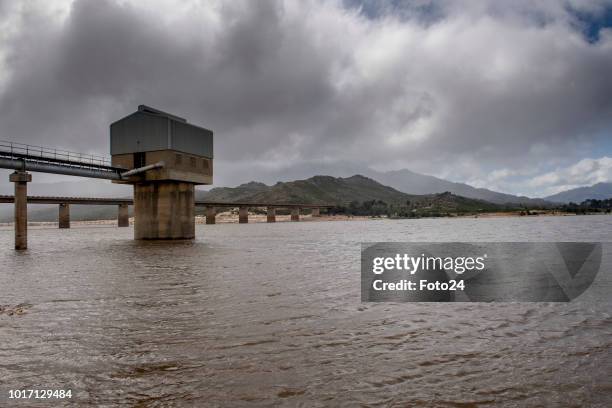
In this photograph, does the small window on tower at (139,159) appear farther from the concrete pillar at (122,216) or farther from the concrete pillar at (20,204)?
the concrete pillar at (122,216)

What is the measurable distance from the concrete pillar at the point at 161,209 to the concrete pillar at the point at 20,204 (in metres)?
15.7

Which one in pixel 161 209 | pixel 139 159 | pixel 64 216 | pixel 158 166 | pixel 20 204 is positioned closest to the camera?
pixel 20 204

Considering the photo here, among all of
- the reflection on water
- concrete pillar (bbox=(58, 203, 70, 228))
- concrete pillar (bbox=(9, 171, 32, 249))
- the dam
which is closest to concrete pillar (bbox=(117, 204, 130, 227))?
concrete pillar (bbox=(58, 203, 70, 228))

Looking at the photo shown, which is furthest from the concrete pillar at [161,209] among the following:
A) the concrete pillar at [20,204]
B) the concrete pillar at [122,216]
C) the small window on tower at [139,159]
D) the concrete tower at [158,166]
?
the concrete pillar at [122,216]

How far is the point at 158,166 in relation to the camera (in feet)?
187

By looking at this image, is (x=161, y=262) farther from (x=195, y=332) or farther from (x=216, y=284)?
(x=195, y=332)

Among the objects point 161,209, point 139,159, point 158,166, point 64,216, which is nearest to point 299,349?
point 158,166

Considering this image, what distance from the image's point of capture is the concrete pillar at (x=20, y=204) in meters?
44.0

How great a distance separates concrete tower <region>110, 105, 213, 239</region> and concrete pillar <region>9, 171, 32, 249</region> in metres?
13.6

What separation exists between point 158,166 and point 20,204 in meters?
16.8

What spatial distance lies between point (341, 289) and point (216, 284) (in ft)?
19.6

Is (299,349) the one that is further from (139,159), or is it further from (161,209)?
(139,159)

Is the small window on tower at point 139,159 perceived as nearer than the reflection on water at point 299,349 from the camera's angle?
No

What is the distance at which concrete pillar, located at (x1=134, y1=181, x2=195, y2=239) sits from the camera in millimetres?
59469
